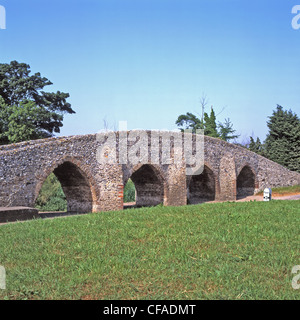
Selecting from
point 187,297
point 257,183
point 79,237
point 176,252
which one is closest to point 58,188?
point 257,183

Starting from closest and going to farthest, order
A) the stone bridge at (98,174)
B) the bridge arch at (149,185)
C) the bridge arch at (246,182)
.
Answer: the stone bridge at (98,174) → the bridge arch at (149,185) → the bridge arch at (246,182)

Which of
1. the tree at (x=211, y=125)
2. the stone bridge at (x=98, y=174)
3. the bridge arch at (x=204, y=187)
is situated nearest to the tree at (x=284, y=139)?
the tree at (x=211, y=125)

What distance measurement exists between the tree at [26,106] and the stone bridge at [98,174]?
11.1m

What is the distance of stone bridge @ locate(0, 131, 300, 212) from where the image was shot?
1224 centimetres

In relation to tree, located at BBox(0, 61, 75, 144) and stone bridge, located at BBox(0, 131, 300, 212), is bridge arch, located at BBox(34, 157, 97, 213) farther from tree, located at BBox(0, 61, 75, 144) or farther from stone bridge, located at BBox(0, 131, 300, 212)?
tree, located at BBox(0, 61, 75, 144)

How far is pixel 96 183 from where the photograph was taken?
48.2 feet

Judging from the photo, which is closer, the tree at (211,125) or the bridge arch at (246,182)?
the bridge arch at (246,182)

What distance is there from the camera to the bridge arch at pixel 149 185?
17.5 metres

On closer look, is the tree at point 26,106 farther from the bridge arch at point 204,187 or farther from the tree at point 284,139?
the tree at point 284,139

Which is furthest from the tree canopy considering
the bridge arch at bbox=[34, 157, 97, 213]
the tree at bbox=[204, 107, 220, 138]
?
the bridge arch at bbox=[34, 157, 97, 213]

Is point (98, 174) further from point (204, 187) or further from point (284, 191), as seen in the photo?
point (284, 191)

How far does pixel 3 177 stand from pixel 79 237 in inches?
238

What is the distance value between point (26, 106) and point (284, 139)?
837 inches

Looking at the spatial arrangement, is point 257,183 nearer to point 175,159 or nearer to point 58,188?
point 175,159
